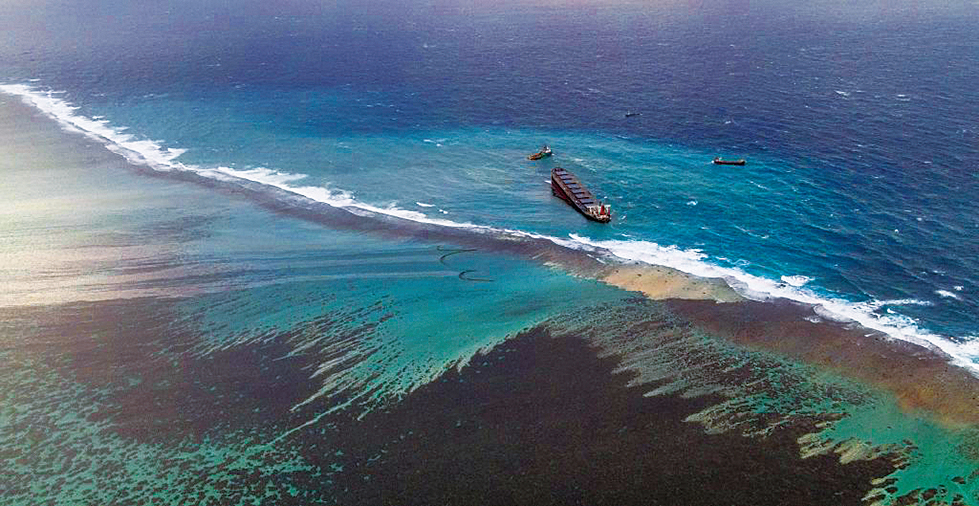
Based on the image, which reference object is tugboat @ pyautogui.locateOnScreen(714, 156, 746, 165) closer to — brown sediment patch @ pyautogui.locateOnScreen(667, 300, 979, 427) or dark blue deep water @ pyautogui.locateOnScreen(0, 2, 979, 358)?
dark blue deep water @ pyautogui.locateOnScreen(0, 2, 979, 358)

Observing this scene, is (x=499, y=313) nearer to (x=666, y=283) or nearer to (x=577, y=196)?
(x=666, y=283)

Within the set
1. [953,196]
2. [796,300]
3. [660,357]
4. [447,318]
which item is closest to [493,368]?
[447,318]

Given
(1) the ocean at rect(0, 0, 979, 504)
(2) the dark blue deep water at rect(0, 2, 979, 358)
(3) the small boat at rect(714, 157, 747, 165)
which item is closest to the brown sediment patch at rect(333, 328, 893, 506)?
(1) the ocean at rect(0, 0, 979, 504)

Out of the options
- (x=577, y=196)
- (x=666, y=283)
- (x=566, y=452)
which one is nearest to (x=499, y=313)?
(x=666, y=283)

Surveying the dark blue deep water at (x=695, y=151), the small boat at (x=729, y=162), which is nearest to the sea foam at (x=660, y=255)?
the dark blue deep water at (x=695, y=151)

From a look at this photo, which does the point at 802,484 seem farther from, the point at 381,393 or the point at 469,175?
the point at 469,175

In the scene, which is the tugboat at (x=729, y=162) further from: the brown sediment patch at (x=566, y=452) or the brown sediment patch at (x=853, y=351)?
the brown sediment patch at (x=566, y=452)
